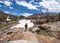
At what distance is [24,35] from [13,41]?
137 centimetres

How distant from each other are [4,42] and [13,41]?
0.92 meters

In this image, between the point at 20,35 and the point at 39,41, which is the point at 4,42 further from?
the point at 39,41

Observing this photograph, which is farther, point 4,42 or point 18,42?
point 4,42

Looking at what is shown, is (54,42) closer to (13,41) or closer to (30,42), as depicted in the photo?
(30,42)

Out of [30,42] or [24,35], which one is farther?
[24,35]

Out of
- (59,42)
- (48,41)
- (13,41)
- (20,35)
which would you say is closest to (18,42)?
(13,41)

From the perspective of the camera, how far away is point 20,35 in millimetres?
12422

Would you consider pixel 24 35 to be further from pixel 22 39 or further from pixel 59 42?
pixel 59 42

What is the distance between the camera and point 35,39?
11.9 meters

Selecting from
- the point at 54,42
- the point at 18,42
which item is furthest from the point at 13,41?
the point at 54,42

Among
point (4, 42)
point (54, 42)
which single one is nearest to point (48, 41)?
point (54, 42)

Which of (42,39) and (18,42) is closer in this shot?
(18,42)

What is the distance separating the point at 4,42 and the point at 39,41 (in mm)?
2603

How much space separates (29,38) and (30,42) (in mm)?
638
